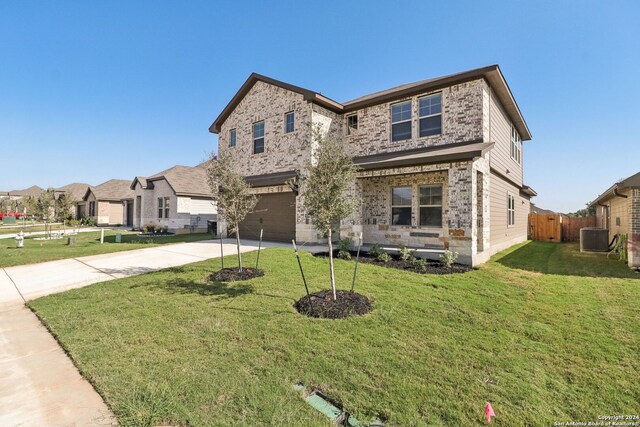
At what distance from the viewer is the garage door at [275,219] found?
14.6m

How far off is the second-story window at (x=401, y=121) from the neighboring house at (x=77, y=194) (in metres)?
37.4

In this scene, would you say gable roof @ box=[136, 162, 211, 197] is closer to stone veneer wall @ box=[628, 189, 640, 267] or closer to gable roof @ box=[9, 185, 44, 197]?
stone veneer wall @ box=[628, 189, 640, 267]

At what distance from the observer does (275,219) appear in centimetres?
1536

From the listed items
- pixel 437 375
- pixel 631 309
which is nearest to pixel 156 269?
pixel 437 375

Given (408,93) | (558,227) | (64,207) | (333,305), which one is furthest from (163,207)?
(558,227)

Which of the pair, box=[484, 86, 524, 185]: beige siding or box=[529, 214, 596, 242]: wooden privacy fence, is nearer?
box=[484, 86, 524, 185]: beige siding

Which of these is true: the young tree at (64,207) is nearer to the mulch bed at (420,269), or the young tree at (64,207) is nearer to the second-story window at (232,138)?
the second-story window at (232,138)

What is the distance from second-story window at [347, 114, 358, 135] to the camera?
14086 millimetres

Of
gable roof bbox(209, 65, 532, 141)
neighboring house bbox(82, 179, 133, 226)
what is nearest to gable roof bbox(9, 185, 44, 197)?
neighboring house bbox(82, 179, 133, 226)

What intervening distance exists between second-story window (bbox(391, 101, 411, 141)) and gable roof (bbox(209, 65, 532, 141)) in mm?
440

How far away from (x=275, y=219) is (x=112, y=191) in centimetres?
2945

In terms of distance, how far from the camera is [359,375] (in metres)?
3.35

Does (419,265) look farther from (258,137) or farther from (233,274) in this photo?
(258,137)

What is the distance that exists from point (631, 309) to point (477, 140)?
268 inches
